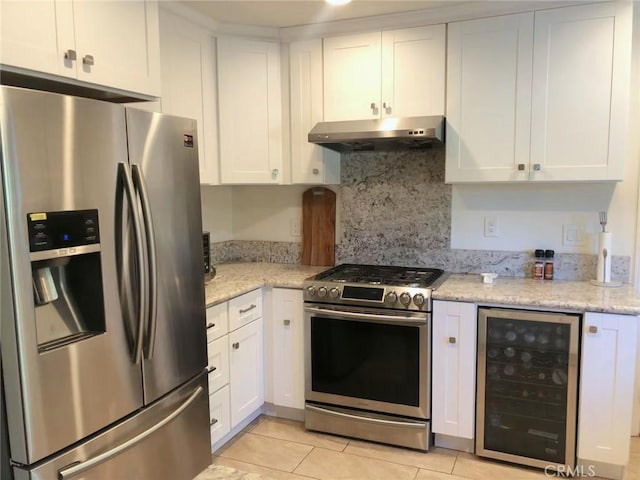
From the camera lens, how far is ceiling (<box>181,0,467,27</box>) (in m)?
2.64

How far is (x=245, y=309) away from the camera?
2779 mm

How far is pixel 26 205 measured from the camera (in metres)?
1.37

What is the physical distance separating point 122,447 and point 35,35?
1451 millimetres

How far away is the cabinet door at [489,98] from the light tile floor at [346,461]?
5.08 feet

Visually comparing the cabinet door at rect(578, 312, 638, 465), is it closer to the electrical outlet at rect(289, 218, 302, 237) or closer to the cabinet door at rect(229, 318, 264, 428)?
the cabinet door at rect(229, 318, 264, 428)

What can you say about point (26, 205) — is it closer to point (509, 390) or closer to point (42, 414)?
point (42, 414)

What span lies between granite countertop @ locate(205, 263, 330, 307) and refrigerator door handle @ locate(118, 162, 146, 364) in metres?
0.68

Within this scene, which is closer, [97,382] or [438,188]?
[97,382]

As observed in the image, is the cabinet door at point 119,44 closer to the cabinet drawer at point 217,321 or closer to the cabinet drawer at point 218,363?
the cabinet drawer at point 217,321

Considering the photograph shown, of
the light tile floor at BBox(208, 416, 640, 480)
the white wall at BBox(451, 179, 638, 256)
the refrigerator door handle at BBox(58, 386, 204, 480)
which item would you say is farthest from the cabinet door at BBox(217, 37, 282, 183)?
the light tile floor at BBox(208, 416, 640, 480)

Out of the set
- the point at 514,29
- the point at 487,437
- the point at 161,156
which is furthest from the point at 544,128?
the point at 161,156

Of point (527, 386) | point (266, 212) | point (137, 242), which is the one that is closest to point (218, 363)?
point (137, 242)

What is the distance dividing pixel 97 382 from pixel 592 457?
2.30 meters

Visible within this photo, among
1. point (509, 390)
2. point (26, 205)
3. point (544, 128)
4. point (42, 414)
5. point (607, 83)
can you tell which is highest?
point (607, 83)
